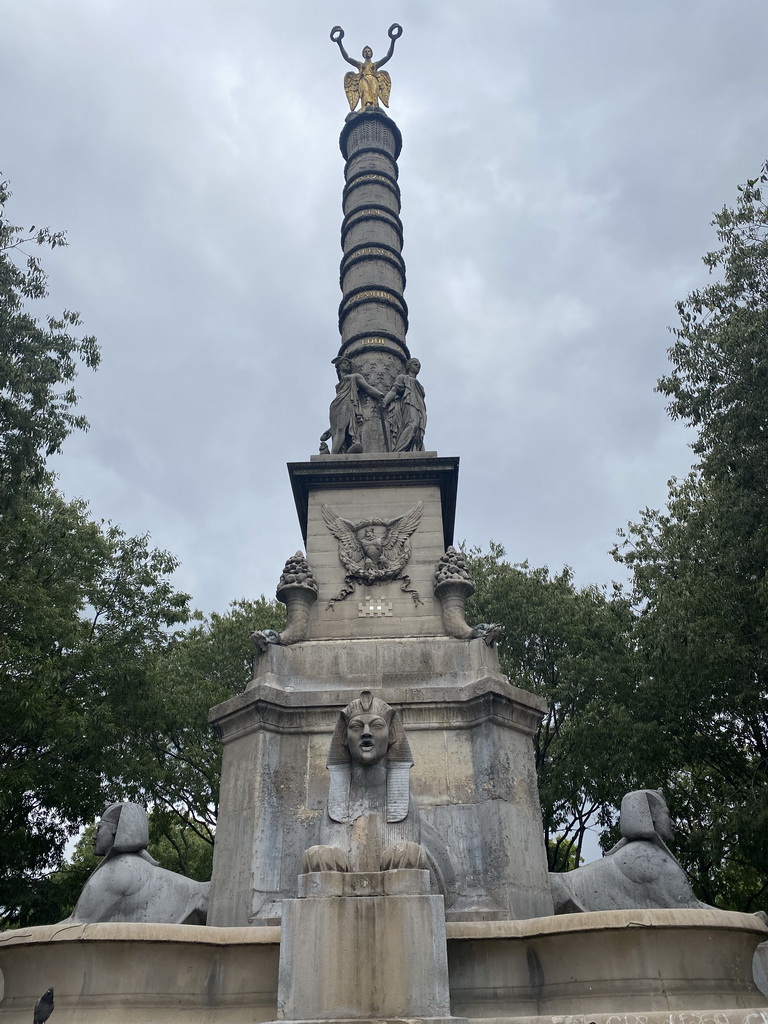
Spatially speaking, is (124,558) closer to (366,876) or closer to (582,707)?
Answer: (582,707)

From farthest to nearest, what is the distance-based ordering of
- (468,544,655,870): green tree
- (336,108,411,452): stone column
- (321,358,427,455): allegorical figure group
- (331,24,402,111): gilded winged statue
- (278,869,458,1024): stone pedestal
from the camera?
(331,24,402,111): gilded winged statue, (468,544,655,870): green tree, (336,108,411,452): stone column, (321,358,427,455): allegorical figure group, (278,869,458,1024): stone pedestal

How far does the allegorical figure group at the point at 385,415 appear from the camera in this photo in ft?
40.5

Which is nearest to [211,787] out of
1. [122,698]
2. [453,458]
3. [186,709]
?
[186,709]

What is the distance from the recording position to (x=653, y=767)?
17.1m

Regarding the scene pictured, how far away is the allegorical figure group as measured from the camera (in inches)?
486

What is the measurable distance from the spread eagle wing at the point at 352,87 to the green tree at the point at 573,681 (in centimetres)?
1312

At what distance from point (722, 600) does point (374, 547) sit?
829 centimetres

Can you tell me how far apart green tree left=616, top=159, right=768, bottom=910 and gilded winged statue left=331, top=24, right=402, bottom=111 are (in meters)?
10.3

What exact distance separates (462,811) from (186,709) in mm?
12406

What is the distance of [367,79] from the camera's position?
21453 millimetres

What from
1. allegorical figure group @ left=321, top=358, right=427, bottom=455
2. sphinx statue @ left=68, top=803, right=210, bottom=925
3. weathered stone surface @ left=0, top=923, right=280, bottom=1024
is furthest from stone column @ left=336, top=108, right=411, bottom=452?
weathered stone surface @ left=0, top=923, right=280, bottom=1024

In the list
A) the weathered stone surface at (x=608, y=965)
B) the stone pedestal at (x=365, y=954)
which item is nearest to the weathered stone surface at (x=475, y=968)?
the weathered stone surface at (x=608, y=965)

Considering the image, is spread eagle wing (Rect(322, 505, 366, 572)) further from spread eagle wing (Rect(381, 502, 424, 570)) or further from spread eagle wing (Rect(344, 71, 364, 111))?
spread eagle wing (Rect(344, 71, 364, 111))

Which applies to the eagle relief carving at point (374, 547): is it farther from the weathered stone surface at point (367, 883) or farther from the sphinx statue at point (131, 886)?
the weathered stone surface at point (367, 883)
